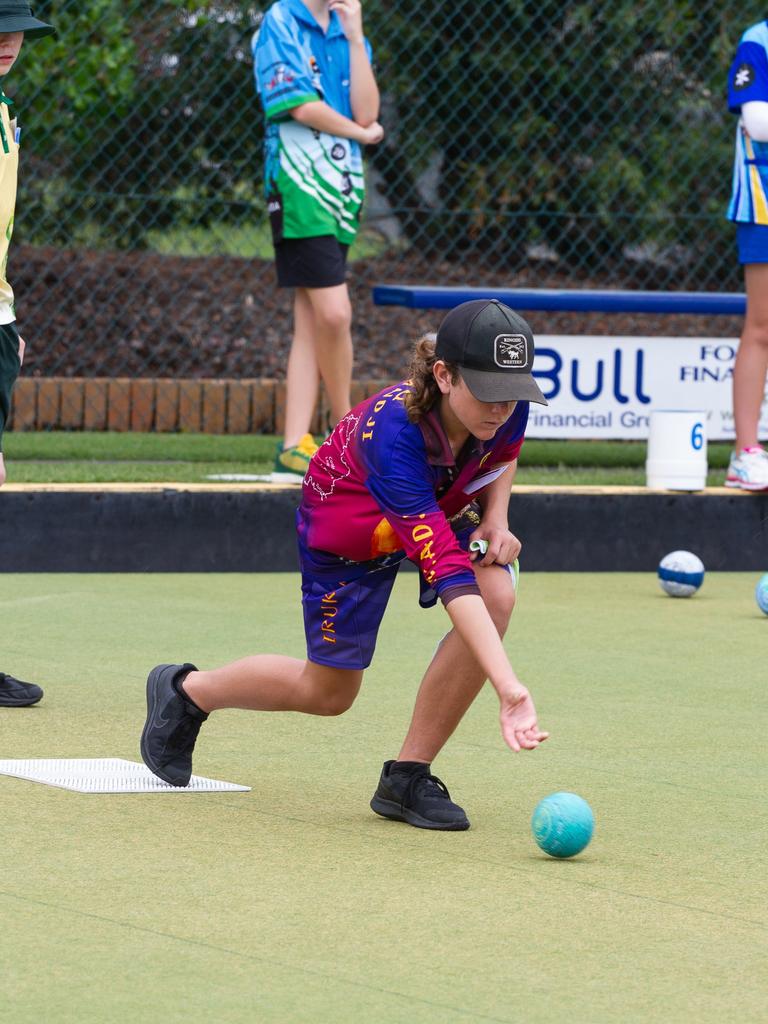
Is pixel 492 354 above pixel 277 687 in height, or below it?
above

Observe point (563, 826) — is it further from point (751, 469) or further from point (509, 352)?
point (751, 469)

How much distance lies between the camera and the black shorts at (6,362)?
4809 mm

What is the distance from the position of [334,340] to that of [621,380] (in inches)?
64.4

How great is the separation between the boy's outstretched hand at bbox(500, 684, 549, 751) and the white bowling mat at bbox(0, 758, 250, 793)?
2.78ft

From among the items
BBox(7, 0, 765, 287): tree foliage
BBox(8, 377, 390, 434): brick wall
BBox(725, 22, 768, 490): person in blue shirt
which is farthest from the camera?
BBox(8, 377, 390, 434): brick wall

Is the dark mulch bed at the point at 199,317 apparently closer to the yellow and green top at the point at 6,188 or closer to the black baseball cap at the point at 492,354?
the yellow and green top at the point at 6,188

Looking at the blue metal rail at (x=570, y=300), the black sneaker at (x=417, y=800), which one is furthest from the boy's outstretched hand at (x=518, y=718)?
the blue metal rail at (x=570, y=300)

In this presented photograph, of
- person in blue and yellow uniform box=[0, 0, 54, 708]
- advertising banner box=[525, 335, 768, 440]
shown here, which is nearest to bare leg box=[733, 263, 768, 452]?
advertising banner box=[525, 335, 768, 440]

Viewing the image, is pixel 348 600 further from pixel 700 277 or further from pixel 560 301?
pixel 700 277

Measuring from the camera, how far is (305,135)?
7.55m

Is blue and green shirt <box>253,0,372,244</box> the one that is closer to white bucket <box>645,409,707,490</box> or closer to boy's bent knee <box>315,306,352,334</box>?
boy's bent knee <box>315,306,352,334</box>

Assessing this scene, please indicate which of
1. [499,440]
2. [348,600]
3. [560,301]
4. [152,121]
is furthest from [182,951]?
[152,121]

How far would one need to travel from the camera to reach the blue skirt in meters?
7.82

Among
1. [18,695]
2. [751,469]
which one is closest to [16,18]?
[18,695]
